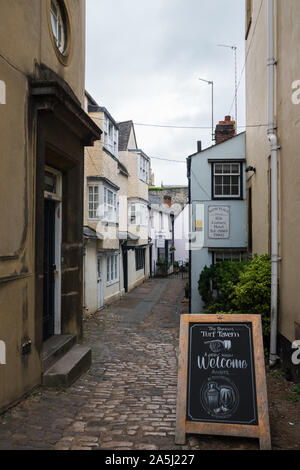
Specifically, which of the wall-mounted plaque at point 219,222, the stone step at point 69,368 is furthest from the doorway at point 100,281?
the stone step at point 69,368

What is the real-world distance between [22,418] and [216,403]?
2283mm

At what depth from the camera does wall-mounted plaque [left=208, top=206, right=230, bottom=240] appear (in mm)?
13711

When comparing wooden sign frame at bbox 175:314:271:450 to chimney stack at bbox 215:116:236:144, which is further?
chimney stack at bbox 215:116:236:144

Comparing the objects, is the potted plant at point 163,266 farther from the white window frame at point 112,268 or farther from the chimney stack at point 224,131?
the chimney stack at point 224,131

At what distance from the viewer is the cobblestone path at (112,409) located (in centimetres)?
405

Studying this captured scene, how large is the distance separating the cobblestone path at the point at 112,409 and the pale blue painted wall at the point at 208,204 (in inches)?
180

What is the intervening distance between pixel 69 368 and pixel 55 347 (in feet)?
2.32

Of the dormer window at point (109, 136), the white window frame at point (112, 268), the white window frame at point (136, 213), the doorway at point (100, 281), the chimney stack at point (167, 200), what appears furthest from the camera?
the chimney stack at point (167, 200)

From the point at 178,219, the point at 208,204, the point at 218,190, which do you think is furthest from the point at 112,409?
the point at 178,219

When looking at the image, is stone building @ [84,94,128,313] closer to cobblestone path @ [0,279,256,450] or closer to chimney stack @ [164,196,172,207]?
cobblestone path @ [0,279,256,450]

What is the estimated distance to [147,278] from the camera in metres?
29.5

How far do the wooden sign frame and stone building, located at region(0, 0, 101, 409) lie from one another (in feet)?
7.07

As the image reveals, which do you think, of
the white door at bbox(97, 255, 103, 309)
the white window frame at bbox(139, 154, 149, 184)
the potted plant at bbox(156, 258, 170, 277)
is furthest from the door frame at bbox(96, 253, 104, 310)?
the potted plant at bbox(156, 258, 170, 277)
